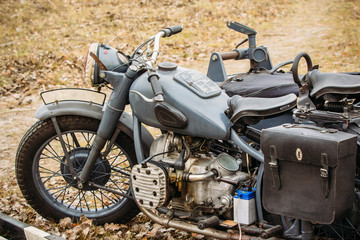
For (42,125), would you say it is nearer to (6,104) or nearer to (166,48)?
(6,104)

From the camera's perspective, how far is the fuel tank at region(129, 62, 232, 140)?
2953mm

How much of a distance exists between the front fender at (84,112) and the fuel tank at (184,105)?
0.29 metres

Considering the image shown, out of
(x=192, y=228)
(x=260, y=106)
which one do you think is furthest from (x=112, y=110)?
(x=260, y=106)

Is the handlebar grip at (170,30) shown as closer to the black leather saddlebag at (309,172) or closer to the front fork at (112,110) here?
the front fork at (112,110)

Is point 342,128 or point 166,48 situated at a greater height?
point 342,128

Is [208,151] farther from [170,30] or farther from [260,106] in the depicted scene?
[170,30]

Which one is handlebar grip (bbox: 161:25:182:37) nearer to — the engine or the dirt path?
the engine

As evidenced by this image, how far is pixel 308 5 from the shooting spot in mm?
13852

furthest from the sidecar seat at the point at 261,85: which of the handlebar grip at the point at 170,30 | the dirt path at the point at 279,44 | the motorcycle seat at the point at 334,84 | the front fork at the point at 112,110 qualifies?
the dirt path at the point at 279,44

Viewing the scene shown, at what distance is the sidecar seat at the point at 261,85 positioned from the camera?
3.49 meters

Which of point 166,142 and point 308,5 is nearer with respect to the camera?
point 166,142

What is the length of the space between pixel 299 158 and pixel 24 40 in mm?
9529

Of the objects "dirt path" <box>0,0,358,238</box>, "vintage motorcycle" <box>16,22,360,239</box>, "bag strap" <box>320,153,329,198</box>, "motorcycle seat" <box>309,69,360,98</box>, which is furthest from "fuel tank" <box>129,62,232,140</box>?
"dirt path" <box>0,0,358,238</box>

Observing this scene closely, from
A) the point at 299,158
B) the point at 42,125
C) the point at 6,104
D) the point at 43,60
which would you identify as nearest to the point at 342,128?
the point at 299,158
